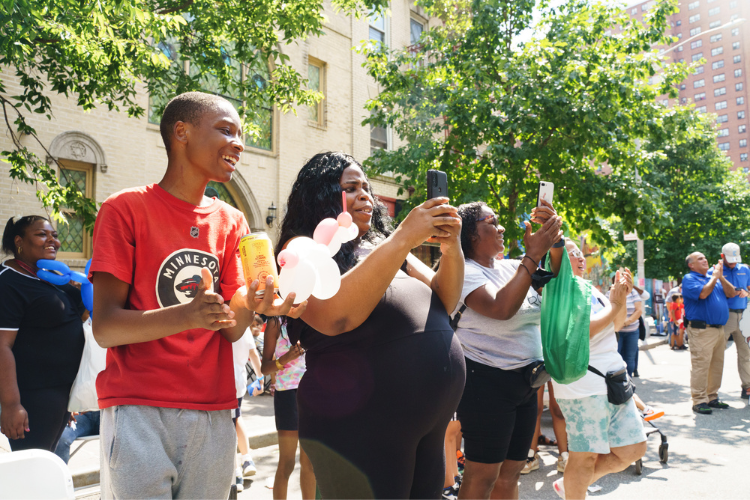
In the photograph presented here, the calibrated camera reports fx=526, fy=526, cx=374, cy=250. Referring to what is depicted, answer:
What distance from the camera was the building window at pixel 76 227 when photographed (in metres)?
9.56

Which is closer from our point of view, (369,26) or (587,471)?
(587,471)

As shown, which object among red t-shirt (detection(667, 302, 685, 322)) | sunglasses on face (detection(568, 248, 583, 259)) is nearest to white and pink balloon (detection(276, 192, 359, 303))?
sunglasses on face (detection(568, 248, 583, 259))

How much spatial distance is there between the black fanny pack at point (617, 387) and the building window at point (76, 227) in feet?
30.0

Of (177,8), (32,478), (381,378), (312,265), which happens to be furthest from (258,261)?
(177,8)

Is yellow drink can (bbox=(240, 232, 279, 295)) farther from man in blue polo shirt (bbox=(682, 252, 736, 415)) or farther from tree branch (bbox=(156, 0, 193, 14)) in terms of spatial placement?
man in blue polo shirt (bbox=(682, 252, 736, 415))

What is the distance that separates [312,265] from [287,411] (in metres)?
2.58

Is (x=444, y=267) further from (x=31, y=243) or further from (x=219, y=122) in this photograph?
(x=31, y=243)

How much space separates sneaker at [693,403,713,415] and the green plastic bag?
5638 millimetres

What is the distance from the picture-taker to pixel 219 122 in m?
1.92

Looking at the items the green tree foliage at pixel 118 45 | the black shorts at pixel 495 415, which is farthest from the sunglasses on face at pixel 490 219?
the green tree foliage at pixel 118 45

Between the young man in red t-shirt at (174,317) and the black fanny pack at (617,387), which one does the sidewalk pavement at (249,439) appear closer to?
the young man in red t-shirt at (174,317)

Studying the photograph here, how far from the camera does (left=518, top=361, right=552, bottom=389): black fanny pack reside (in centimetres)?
309

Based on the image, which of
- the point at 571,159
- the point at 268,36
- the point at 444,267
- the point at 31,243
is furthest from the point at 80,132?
the point at 444,267

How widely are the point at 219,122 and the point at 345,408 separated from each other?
1126mm
